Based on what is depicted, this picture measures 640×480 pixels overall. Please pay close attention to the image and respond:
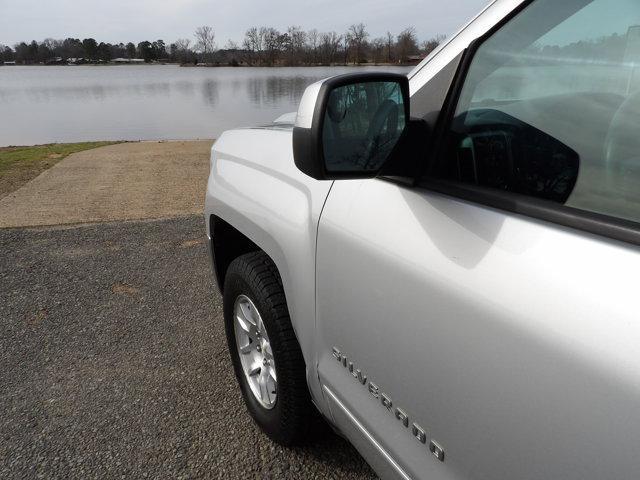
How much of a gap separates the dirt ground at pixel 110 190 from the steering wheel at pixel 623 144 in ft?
17.4

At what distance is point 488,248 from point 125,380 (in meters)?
2.28

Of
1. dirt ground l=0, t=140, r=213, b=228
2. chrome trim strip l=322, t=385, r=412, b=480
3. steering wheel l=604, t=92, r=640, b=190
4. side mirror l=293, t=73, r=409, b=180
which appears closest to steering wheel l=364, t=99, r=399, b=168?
side mirror l=293, t=73, r=409, b=180

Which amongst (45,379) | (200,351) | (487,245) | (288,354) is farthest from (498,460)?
(45,379)

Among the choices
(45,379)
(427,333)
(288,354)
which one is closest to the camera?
(427,333)

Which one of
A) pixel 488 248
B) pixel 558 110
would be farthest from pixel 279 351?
pixel 558 110

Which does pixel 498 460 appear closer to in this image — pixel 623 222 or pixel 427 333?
pixel 427 333

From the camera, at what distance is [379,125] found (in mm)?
1170

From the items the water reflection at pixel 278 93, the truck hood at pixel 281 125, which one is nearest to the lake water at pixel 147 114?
the water reflection at pixel 278 93

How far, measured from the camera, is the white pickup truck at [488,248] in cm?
79

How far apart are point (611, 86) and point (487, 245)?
382mm

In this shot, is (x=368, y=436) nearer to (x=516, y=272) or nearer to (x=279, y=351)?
(x=279, y=351)

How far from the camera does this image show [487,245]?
3.14ft

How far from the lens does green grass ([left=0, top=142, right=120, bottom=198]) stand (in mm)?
7623

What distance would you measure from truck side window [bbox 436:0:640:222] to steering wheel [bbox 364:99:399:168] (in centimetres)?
14
